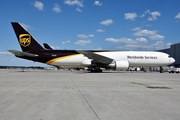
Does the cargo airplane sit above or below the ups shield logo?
below

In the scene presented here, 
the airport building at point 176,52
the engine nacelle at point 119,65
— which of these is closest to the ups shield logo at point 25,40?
the engine nacelle at point 119,65

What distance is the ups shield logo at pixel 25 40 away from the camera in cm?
3486

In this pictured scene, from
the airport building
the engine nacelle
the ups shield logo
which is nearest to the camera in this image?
the engine nacelle

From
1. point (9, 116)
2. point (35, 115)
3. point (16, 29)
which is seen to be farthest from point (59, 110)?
point (16, 29)

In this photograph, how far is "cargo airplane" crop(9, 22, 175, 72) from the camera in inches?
1326

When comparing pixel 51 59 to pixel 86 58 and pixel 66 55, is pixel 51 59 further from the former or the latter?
pixel 86 58

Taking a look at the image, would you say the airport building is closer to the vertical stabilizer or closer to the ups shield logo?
the vertical stabilizer

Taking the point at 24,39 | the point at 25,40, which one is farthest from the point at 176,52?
the point at 24,39

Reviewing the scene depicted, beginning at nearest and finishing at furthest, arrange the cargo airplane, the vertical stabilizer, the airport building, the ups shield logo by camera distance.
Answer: the cargo airplane
the vertical stabilizer
the ups shield logo
the airport building

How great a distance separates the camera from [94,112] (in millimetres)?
5758

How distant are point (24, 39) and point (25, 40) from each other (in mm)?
239

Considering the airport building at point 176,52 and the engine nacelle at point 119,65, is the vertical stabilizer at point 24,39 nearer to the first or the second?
the engine nacelle at point 119,65

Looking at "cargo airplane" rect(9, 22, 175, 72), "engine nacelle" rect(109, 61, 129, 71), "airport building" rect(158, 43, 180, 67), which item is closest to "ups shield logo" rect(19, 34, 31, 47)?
"cargo airplane" rect(9, 22, 175, 72)

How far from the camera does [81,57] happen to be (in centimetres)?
3547
